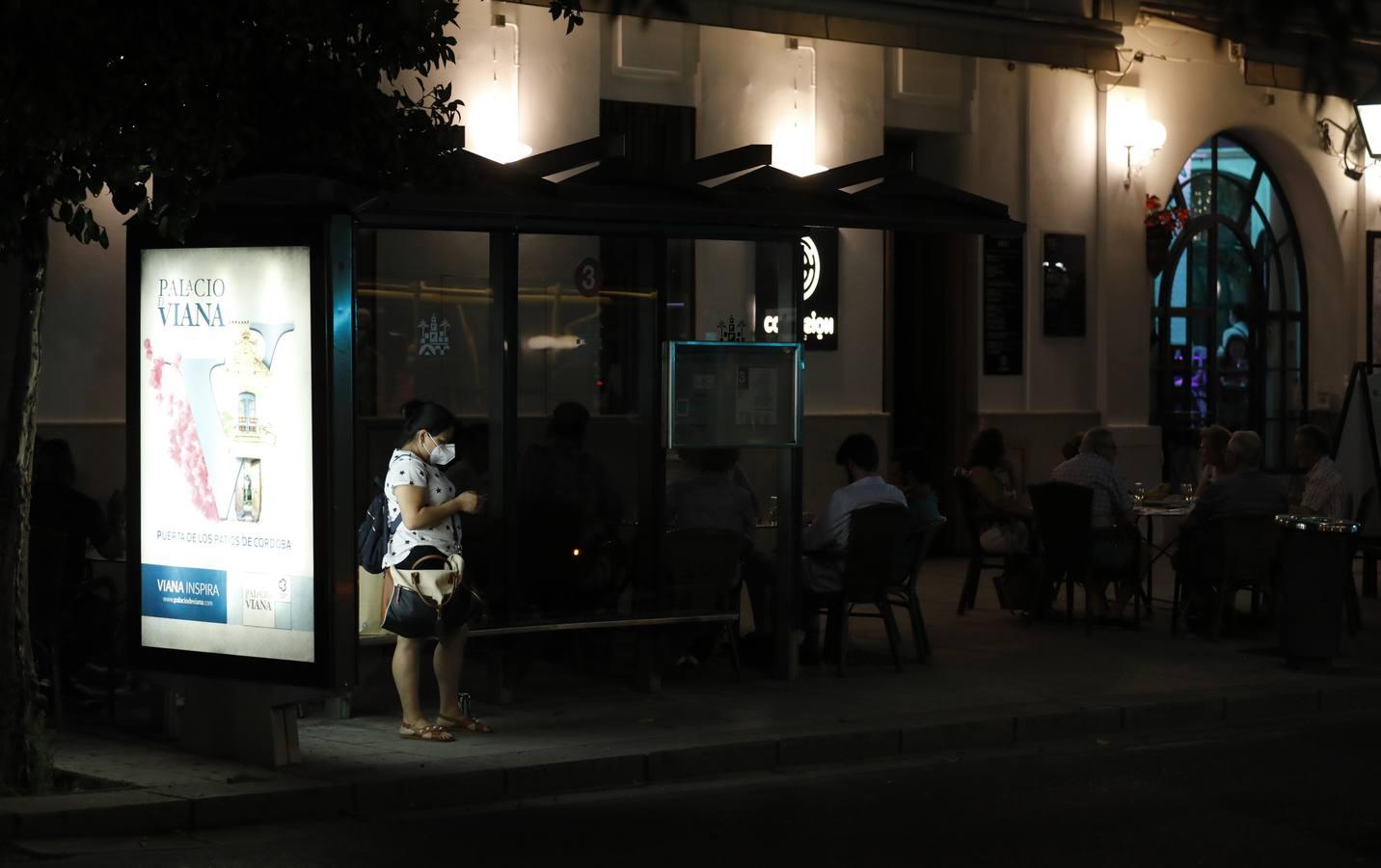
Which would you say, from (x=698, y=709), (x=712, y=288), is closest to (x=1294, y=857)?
(x=698, y=709)

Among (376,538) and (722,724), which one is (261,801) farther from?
(722,724)

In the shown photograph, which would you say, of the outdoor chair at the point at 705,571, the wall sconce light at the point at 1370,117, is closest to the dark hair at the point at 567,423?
the outdoor chair at the point at 705,571

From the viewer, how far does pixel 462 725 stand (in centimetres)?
943

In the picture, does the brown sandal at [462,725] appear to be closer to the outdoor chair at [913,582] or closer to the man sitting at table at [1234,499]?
the outdoor chair at [913,582]

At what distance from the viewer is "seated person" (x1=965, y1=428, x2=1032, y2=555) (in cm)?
1399

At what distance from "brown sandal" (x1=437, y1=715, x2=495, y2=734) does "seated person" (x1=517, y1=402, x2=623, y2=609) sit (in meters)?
1.32

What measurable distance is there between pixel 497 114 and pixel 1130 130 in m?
7.28

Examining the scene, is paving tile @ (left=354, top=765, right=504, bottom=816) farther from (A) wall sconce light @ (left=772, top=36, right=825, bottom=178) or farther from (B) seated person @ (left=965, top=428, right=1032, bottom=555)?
(A) wall sconce light @ (left=772, top=36, right=825, bottom=178)

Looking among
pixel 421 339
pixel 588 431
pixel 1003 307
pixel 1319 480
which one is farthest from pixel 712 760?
pixel 1003 307

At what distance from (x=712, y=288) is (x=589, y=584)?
1.89 m

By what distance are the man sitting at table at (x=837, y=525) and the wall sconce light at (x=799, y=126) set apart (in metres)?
6.62

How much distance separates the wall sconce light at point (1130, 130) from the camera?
20.2 m

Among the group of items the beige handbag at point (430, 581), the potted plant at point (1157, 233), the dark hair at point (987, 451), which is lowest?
the beige handbag at point (430, 581)

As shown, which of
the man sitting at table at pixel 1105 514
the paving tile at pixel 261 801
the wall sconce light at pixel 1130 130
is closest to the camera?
the paving tile at pixel 261 801
